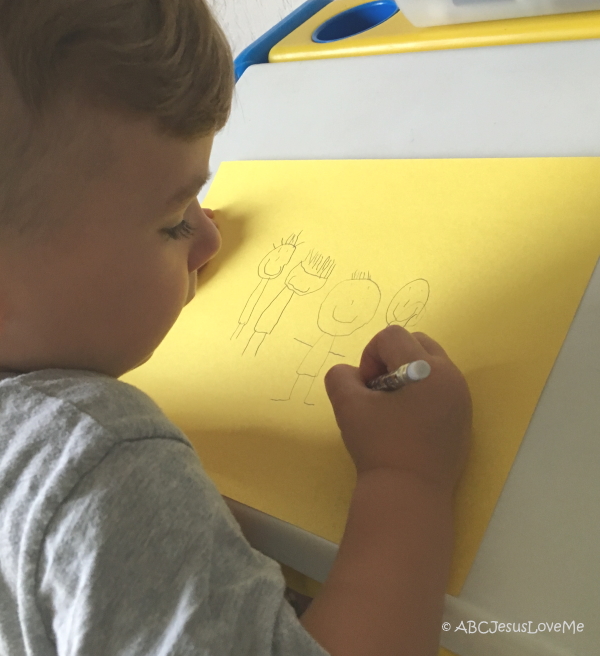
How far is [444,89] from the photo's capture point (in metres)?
0.60

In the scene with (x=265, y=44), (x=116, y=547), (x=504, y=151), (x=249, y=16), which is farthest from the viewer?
(x=249, y=16)

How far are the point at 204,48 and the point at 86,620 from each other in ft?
1.13

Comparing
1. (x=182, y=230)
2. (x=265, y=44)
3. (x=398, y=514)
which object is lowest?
(x=398, y=514)

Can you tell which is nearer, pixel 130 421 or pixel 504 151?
pixel 130 421

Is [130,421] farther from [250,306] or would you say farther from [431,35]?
[431,35]

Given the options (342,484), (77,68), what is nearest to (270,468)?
(342,484)

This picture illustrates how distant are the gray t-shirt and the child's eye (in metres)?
0.12

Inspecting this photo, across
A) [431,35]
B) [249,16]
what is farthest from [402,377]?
[249,16]

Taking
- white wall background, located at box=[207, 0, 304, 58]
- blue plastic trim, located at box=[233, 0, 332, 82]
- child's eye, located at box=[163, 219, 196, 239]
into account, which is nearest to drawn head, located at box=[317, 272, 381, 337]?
child's eye, located at box=[163, 219, 196, 239]

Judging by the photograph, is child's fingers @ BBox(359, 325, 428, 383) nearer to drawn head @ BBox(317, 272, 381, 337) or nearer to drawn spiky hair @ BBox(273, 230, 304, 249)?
drawn head @ BBox(317, 272, 381, 337)

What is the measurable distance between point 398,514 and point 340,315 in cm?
17

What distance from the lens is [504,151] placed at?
520mm

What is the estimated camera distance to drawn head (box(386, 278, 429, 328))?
0.47m

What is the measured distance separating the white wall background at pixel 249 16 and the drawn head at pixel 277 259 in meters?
0.68
